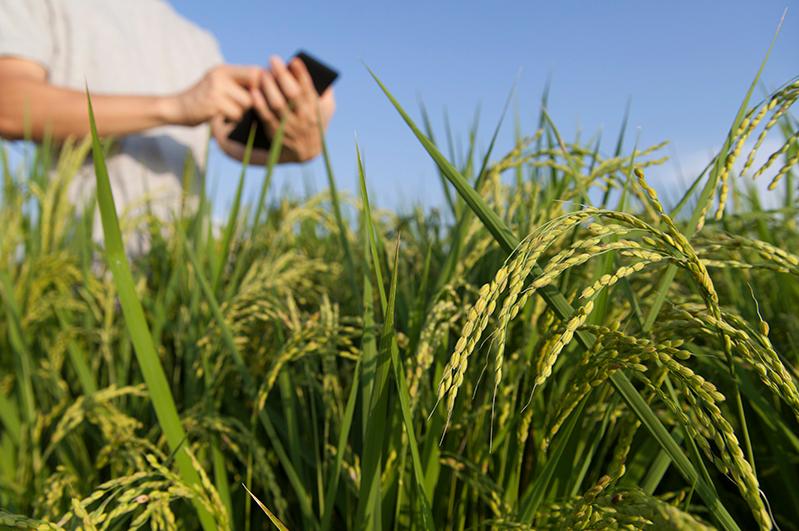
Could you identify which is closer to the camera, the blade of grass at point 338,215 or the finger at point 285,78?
the blade of grass at point 338,215

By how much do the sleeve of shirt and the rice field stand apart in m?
1.52

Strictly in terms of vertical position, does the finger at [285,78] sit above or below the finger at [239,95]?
above

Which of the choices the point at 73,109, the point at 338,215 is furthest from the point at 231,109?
the point at 338,215

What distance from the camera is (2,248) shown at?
4.58 feet

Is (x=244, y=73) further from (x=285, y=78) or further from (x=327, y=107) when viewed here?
(x=327, y=107)

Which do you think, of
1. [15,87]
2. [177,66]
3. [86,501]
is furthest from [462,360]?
[177,66]

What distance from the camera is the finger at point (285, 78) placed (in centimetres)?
221

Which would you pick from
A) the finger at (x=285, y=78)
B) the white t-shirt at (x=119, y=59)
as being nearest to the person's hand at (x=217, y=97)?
the finger at (x=285, y=78)

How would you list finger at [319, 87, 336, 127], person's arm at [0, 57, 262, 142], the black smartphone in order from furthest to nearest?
1. finger at [319, 87, 336, 127]
2. person's arm at [0, 57, 262, 142]
3. the black smartphone

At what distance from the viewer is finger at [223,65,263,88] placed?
92.3 inches

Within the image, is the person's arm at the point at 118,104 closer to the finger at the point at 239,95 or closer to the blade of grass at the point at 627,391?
the finger at the point at 239,95

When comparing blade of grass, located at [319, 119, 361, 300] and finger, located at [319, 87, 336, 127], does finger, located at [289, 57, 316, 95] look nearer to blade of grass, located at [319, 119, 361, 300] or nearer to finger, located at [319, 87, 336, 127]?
finger, located at [319, 87, 336, 127]

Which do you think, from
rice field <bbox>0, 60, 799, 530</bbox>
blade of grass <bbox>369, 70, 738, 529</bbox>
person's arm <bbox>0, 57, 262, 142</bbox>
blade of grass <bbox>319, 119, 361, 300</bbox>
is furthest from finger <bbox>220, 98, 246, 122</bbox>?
blade of grass <bbox>369, 70, 738, 529</bbox>

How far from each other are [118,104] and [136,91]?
2.85 feet
